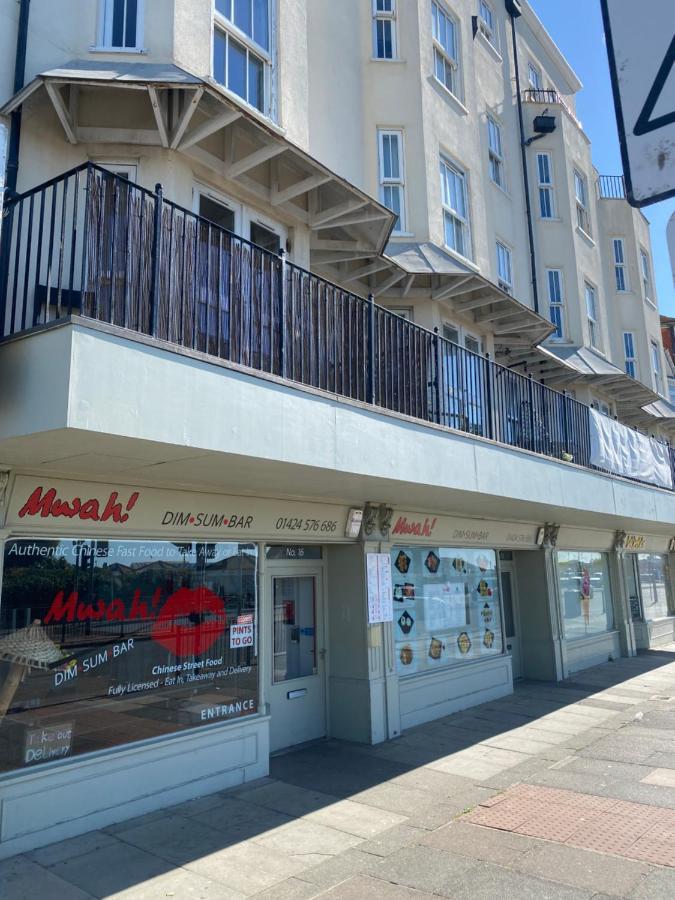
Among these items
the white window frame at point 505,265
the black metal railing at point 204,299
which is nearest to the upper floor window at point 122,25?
the black metal railing at point 204,299

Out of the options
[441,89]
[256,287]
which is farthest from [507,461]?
[441,89]

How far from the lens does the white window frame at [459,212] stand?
11.9m

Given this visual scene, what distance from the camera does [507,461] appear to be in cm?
898

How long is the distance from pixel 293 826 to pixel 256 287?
477cm

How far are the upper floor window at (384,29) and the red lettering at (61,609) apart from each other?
1013 centimetres

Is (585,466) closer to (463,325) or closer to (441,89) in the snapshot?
(463,325)

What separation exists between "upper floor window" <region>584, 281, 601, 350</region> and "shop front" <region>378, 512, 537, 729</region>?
7.22 m

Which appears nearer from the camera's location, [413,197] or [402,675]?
[402,675]

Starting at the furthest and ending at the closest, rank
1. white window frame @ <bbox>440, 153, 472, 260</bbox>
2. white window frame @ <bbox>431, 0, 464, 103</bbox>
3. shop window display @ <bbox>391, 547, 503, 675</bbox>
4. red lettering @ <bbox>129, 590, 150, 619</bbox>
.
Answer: white window frame @ <bbox>431, 0, 464, 103</bbox> < white window frame @ <bbox>440, 153, 472, 260</bbox> < shop window display @ <bbox>391, 547, 503, 675</bbox> < red lettering @ <bbox>129, 590, 150, 619</bbox>

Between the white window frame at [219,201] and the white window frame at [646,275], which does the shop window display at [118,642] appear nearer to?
the white window frame at [219,201]

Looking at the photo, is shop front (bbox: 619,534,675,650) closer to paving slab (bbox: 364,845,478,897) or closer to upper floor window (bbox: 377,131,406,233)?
upper floor window (bbox: 377,131,406,233)

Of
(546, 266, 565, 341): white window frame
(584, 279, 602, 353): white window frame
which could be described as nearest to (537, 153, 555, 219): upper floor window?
(546, 266, 565, 341): white window frame

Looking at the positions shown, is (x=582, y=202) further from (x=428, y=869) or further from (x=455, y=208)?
(x=428, y=869)

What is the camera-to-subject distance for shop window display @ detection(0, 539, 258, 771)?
18.0 ft
